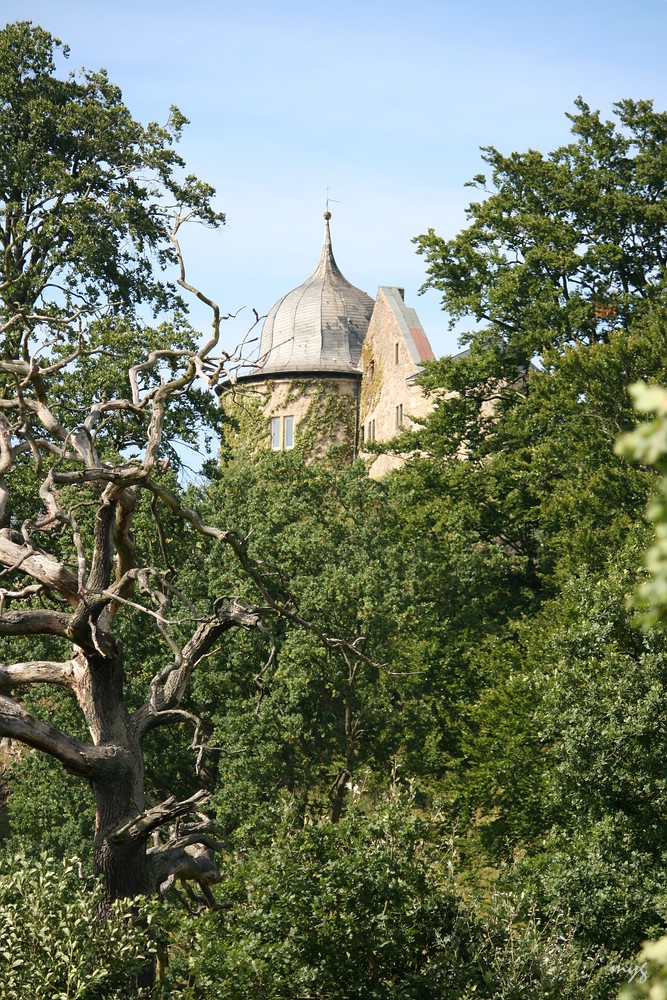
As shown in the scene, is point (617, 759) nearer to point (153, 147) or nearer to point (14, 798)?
point (14, 798)

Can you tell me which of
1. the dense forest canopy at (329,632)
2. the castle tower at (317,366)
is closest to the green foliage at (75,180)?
the dense forest canopy at (329,632)

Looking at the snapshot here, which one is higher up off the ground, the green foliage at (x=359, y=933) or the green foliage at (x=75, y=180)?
the green foliage at (x=75, y=180)

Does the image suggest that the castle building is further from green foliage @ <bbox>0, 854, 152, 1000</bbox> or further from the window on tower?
green foliage @ <bbox>0, 854, 152, 1000</bbox>

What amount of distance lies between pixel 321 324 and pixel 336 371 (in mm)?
4035

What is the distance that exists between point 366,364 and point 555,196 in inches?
A: 700

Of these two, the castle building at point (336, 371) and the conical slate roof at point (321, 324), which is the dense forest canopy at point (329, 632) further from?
the conical slate roof at point (321, 324)

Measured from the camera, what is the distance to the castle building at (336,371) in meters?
47.9

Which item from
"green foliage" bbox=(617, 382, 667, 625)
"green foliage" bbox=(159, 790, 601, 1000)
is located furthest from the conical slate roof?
"green foliage" bbox=(617, 382, 667, 625)

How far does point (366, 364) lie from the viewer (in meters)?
52.3

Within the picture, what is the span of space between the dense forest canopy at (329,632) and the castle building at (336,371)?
10361 millimetres

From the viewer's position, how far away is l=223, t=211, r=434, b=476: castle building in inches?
1886

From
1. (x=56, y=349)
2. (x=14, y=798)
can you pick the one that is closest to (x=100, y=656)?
(x=14, y=798)

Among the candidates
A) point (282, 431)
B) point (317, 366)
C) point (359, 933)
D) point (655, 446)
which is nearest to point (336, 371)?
point (317, 366)

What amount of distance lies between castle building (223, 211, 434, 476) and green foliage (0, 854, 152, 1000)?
33.3m
